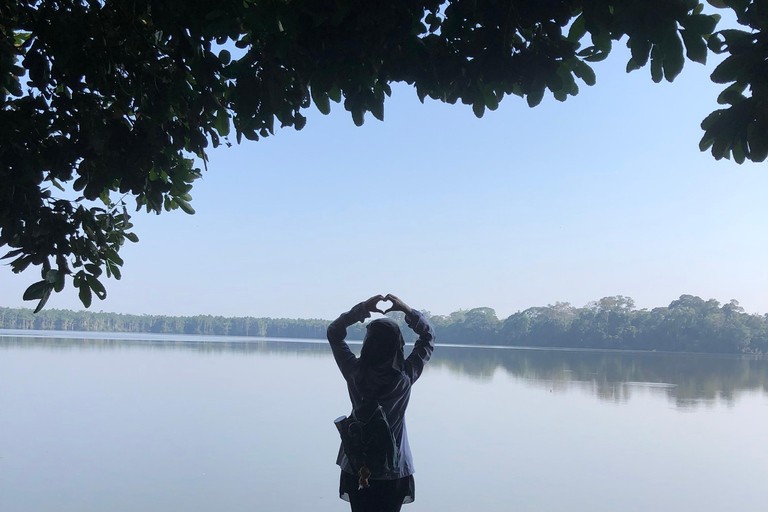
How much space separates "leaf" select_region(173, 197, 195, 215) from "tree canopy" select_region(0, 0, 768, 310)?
0.12 m

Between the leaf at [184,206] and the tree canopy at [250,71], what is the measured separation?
0.12 metres

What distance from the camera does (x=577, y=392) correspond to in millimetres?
11367

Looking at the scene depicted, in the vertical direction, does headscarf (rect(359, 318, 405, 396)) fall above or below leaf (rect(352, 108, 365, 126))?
below

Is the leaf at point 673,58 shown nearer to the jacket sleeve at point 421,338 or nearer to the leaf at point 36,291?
the jacket sleeve at point 421,338

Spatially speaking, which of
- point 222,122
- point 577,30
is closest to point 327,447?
point 222,122

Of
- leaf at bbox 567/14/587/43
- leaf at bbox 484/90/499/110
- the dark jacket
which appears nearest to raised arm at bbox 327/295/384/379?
the dark jacket

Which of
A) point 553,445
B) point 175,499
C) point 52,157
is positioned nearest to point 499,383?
point 553,445

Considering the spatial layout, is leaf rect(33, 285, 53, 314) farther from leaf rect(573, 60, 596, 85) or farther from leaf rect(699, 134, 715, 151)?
leaf rect(699, 134, 715, 151)

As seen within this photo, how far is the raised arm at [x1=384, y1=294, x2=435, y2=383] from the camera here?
223cm

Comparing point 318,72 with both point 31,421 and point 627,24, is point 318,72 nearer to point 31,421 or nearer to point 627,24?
point 627,24

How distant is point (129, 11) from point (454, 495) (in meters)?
4.01

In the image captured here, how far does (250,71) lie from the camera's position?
5.87 feet

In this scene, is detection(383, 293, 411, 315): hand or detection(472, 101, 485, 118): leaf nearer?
detection(472, 101, 485, 118): leaf

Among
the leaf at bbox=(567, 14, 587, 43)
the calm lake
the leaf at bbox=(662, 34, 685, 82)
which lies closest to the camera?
the leaf at bbox=(662, 34, 685, 82)
